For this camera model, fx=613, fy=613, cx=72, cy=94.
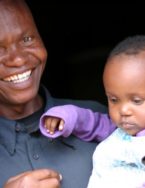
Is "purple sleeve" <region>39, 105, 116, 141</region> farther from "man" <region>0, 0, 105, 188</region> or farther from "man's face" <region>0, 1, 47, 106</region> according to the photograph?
"man's face" <region>0, 1, 47, 106</region>

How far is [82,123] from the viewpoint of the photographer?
208 cm

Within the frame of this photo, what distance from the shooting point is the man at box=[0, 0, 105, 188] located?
2025 mm

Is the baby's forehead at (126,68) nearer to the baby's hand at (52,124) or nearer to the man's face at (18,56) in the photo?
the baby's hand at (52,124)

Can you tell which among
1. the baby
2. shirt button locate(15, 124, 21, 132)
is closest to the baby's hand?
the baby

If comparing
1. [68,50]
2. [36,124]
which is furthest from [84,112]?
[68,50]

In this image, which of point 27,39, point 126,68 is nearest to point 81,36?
point 27,39

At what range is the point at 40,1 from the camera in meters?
4.37

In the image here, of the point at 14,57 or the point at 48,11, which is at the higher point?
the point at 14,57

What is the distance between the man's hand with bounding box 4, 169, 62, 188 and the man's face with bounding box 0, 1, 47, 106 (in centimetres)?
32

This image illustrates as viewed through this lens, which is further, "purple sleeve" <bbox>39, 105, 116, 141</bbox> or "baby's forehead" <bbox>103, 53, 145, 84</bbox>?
"purple sleeve" <bbox>39, 105, 116, 141</bbox>

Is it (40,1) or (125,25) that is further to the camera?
(125,25)

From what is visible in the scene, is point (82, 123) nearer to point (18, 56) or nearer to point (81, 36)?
point (18, 56)

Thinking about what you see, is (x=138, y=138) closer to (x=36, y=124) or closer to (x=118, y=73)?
(x=118, y=73)

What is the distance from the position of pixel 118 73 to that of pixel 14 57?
1.30ft
